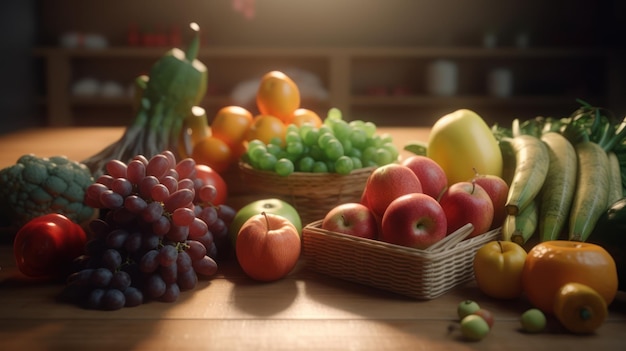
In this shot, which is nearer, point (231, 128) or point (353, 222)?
point (353, 222)

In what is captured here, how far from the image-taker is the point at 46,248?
91 cm

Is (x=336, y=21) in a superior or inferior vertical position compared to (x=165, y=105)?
inferior

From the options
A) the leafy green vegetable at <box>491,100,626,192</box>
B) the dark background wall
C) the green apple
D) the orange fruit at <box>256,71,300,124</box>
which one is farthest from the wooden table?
the dark background wall

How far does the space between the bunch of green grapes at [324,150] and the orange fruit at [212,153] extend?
120 millimetres

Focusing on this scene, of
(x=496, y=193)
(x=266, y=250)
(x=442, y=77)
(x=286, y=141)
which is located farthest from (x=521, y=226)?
(x=442, y=77)

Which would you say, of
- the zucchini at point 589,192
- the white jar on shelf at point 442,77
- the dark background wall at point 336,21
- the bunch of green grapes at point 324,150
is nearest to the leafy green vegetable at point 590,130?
the zucchini at point 589,192

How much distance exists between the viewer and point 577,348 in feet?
2.35

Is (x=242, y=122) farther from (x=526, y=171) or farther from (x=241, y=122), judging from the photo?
(x=526, y=171)

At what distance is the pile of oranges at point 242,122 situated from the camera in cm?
141

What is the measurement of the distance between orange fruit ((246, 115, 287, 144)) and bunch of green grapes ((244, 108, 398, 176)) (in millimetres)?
40

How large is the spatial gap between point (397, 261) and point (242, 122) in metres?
0.65

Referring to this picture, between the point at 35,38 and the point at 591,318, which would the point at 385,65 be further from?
the point at 591,318

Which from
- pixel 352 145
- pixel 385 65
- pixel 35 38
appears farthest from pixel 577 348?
pixel 35 38

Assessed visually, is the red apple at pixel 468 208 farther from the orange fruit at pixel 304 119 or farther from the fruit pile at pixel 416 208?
the orange fruit at pixel 304 119
